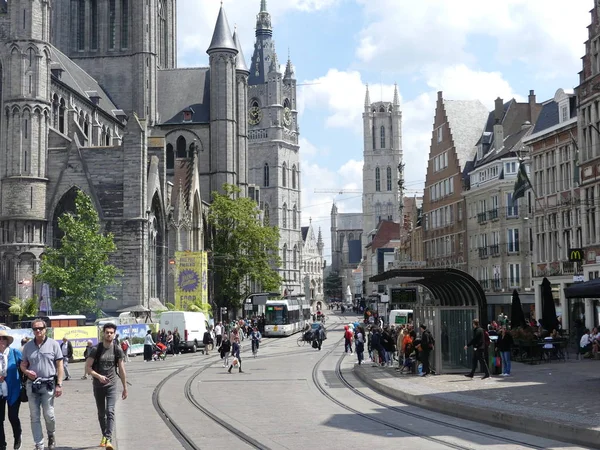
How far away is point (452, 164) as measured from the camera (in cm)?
6194

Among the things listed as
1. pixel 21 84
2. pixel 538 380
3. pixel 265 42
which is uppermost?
pixel 265 42

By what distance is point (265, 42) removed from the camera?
16388cm

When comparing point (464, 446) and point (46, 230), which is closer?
point (464, 446)

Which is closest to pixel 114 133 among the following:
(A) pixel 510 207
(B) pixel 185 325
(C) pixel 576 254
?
(B) pixel 185 325

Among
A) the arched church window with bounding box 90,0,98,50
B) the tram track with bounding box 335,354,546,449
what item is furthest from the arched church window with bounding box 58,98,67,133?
the tram track with bounding box 335,354,546,449

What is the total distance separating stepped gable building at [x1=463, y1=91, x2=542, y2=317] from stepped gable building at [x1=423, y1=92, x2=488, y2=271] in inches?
49.4

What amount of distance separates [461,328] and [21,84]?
37.1 meters

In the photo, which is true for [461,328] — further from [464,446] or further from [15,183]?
[15,183]

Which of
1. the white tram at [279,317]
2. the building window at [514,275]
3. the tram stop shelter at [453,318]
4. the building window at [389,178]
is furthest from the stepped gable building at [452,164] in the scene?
the building window at [389,178]

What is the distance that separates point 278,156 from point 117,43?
69.3 metres

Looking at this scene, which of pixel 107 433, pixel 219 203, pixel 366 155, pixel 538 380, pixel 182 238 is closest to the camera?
pixel 107 433

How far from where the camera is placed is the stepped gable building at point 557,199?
4044cm

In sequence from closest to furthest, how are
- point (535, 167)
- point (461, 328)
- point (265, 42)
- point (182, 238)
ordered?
point (461, 328) < point (535, 167) < point (182, 238) < point (265, 42)

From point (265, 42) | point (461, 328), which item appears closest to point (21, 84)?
point (461, 328)
